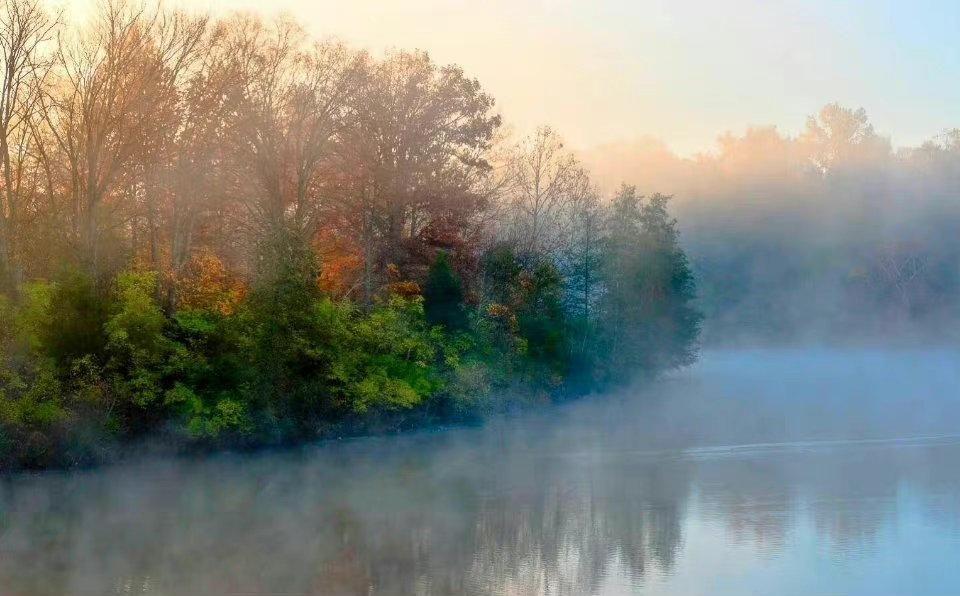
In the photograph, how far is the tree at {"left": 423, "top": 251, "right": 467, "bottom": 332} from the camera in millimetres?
43875

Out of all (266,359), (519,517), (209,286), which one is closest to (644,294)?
(209,286)

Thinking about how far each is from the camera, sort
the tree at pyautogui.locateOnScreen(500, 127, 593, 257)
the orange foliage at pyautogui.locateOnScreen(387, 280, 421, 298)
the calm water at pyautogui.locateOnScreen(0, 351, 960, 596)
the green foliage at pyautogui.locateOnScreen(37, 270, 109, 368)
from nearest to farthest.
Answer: the calm water at pyautogui.locateOnScreen(0, 351, 960, 596) < the green foliage at pyautogui.locateOnScreen(37, 270, 109, 368) < the orange foliage at pyautogui.locateOnScreen(387, 280, 421, 298) < the tree at pyautogui.locateOnScreen(500, 127, 593, 257)

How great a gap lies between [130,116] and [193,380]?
9.56 m

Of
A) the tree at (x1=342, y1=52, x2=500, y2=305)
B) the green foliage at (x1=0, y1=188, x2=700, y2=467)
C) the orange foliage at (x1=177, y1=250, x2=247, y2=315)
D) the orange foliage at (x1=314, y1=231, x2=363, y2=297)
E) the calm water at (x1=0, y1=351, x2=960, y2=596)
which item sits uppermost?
the tree at (x1=342, y1=52, x2=500, y2=305)

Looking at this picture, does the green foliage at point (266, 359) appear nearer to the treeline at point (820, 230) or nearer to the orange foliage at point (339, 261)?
the orange foliage at point (339, 261)

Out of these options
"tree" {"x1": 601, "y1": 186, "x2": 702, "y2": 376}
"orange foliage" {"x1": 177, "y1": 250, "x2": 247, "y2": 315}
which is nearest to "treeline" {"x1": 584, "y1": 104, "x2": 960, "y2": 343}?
"tree" {"x1": 601, "y1": 186, "x2": 702, "y2": 376}

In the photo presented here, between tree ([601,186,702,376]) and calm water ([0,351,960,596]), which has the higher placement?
tree ([601,186,702,376])

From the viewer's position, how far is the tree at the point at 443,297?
43875 mm

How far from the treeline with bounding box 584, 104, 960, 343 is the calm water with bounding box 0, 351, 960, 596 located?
5727 centimetres

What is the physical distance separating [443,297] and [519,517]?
70.9ft

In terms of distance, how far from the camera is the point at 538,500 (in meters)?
25.2

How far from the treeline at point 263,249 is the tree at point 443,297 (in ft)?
0.27

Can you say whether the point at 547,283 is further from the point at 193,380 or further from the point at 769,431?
the point at 193,380

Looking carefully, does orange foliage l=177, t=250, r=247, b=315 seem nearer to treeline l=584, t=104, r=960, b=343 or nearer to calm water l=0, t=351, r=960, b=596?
calm water l=0, t=351, r=960, b=596
